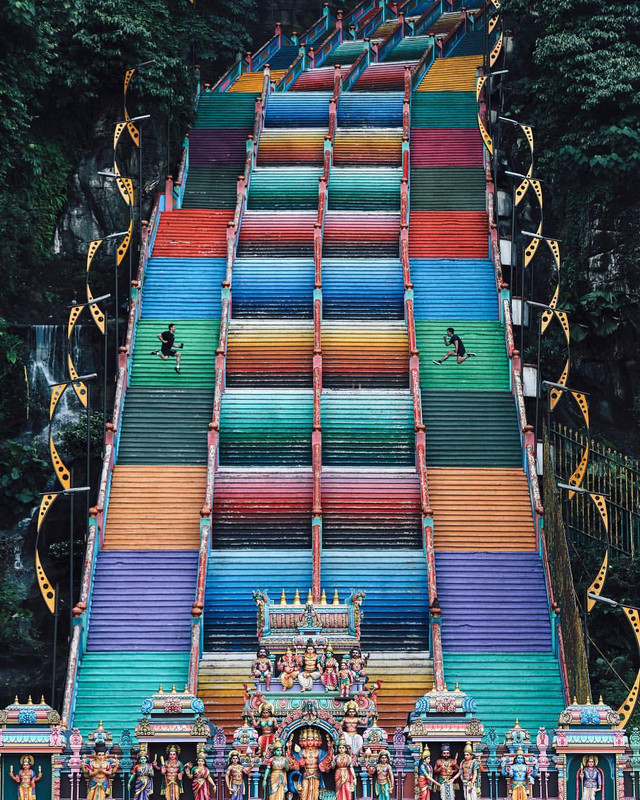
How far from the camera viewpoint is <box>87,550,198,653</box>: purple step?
3825 centimetres

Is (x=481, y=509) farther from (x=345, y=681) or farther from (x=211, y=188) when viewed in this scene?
(x=211, y=188)

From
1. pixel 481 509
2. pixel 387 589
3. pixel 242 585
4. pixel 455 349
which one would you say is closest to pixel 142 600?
pixel 242 585

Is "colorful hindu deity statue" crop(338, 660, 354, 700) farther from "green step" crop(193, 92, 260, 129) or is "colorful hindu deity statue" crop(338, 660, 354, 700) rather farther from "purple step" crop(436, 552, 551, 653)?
"green step" crop(193, 92, 260, 129)

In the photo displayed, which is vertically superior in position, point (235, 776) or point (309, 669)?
point (309, 669)

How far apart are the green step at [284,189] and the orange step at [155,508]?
12.2 m

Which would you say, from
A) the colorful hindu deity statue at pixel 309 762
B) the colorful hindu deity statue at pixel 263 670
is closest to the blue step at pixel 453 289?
the colorful hindu deity statue at pixel 263 670

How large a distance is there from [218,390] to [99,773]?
1389cm

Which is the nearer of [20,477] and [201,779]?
[201,779]

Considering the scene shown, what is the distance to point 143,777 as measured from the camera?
105 feet

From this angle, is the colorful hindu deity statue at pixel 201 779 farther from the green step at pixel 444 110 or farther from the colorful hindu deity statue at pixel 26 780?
the green step at pixel 444 110

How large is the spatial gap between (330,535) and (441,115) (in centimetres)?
2048

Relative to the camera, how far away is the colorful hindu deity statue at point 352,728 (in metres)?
32.0

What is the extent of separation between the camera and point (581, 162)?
49.3m

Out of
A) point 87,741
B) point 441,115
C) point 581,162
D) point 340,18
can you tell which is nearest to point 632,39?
point 581,162
